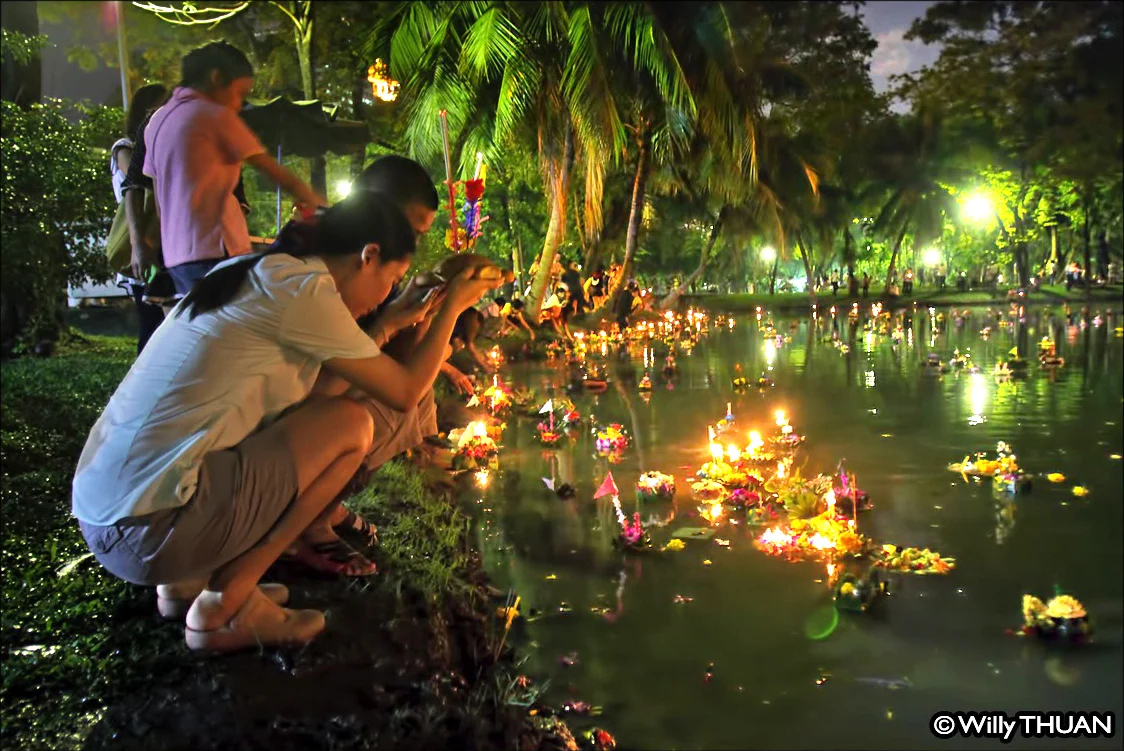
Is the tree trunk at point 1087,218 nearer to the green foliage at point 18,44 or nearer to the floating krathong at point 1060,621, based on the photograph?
the green foliage at point 18,44

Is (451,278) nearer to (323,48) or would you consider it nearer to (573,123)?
(573,123)

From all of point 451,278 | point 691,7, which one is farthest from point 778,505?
point 691,7

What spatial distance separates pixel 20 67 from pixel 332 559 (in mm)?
12700

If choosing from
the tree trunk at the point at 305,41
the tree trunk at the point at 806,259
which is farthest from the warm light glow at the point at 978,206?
the tree trunk at the point at 305,41

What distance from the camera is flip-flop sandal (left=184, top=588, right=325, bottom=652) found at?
8.84 ft

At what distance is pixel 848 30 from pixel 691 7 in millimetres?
18101

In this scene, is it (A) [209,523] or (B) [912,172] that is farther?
(B) [912,172]

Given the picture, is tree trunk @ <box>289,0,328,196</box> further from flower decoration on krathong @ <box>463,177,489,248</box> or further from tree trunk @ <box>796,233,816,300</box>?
tree trunk @ <box>796,233,816,300</box>

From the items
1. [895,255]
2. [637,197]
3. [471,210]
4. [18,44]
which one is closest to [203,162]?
[471,210]

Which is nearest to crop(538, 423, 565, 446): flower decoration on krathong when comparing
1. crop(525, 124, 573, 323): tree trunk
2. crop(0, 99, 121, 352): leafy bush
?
crop(0, 99, 121, 352): leafy bush

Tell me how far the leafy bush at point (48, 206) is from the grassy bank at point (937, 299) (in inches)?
1177

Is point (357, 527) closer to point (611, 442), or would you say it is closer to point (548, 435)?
point (611, 442)

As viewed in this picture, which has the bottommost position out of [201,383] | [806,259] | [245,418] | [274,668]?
[274,668]

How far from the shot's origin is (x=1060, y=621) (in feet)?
11.6
